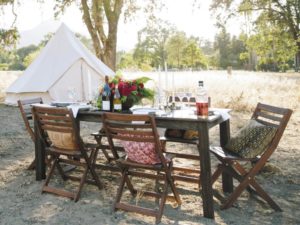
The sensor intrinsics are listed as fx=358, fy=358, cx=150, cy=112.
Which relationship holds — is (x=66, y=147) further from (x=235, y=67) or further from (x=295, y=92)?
(x=235, y=67)

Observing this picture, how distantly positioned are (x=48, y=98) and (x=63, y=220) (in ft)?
27.7

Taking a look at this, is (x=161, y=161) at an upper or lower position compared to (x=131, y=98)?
lower

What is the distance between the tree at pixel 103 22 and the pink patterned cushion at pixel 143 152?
431 inches

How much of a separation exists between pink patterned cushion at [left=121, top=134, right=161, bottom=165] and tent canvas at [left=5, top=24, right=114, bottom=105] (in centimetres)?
784

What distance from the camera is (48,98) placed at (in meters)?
11.2

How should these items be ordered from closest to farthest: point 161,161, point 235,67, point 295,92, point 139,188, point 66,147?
point 161,161 < point 66,147 < point 139,188 < point 295,92 < point 235,67

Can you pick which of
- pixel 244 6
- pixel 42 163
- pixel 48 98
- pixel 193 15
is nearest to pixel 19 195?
pixel 42 163

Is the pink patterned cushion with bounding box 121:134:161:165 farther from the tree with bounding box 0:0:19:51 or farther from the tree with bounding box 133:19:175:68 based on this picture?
the tree with bounding box 133:19:175:68

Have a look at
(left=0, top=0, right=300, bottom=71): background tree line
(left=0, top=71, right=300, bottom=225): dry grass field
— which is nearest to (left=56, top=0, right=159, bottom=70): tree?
(left=0, top=0, right=300, bottom=71): background tree line

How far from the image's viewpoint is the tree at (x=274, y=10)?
1099cm

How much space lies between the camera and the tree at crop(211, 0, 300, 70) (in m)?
11.0

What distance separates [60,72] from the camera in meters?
11.0

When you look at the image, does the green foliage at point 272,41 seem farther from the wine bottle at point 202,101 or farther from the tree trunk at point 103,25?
the wine bottle at point 202,101

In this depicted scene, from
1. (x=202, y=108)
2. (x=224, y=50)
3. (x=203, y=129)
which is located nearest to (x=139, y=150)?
(x=203, y=129)
